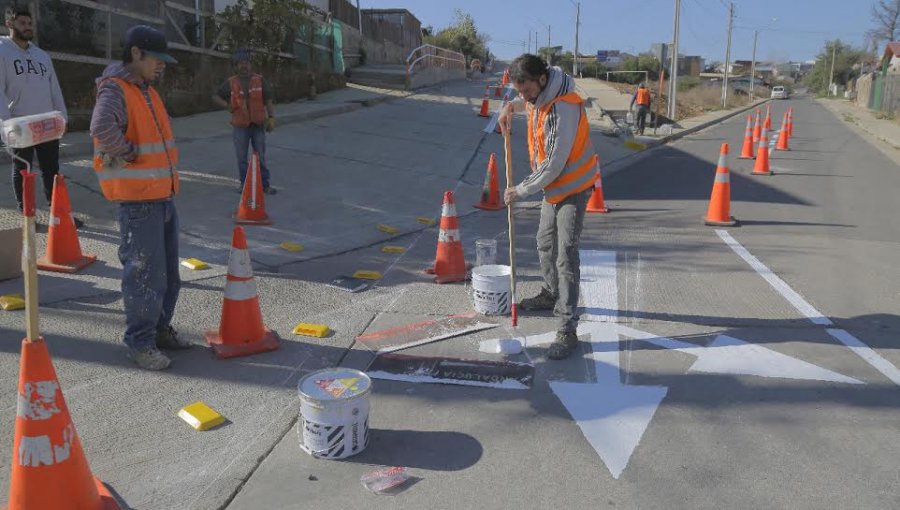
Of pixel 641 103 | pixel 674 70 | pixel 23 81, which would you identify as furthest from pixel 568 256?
pixel 674 70

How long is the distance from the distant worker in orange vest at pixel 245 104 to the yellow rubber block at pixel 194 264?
238 cm

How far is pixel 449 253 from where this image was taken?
6.46m

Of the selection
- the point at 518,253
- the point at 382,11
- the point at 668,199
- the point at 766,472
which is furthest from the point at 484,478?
the point at 382,11

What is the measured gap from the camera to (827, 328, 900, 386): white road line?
4.47 meters

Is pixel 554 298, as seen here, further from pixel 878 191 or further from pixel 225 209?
pixel 878 191

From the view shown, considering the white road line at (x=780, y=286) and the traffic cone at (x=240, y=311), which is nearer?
the traffic cone at (x=240, y=311)

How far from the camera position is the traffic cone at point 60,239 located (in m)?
5.97

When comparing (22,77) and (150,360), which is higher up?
(22,77)

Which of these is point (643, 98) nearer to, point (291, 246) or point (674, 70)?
point (674, 70)

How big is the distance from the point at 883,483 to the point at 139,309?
4002 mm

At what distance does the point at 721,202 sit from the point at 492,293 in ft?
15.9

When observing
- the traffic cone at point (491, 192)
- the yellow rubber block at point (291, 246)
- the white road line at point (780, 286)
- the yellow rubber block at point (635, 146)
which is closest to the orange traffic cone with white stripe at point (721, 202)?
the white road line at point (780, 286)

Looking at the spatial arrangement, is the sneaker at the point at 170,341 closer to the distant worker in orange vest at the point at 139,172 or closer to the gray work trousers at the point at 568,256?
the distant worker in orange vest at the point at 139,172

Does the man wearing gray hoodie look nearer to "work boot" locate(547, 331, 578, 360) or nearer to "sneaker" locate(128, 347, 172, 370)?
"sneaker" locate(128, 347, 172, 370)
